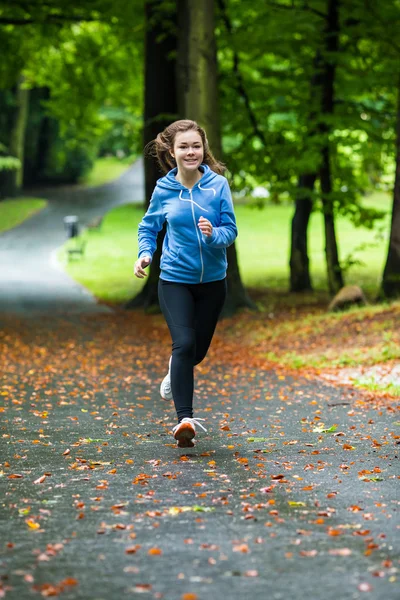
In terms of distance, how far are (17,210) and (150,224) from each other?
4517 centimetres

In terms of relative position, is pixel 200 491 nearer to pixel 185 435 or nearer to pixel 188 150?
pixel 185 435

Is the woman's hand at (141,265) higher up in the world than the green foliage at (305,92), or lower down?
lower down

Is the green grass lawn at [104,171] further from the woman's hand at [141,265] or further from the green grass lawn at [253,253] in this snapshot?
the woman's hand at [141,265]

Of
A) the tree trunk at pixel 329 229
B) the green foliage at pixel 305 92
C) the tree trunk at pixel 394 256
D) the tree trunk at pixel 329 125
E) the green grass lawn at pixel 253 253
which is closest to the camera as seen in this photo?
the tree trunk at pixel 394 256

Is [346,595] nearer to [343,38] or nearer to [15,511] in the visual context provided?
[15,511]

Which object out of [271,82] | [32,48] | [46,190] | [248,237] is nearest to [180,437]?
[271,82]

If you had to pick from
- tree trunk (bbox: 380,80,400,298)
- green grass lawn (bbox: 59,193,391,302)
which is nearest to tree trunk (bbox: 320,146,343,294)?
green grass lawn (bbox: 59,193,391,302)

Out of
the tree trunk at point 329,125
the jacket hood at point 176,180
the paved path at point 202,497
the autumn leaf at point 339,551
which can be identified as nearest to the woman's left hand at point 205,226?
the jacket hood at point 176,180

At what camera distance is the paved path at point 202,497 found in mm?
3801

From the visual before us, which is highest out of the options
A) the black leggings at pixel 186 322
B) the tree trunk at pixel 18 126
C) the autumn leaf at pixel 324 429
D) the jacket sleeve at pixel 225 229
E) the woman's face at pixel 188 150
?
the tree trunk at pixel 18 126

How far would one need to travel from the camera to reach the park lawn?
47.2m

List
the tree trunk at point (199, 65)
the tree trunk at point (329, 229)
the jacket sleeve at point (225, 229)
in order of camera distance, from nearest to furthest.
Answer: the jacket sleeve at point (225, 229) → the tree trunk at point (199, 65) → the tree trunk at point (329, 229)

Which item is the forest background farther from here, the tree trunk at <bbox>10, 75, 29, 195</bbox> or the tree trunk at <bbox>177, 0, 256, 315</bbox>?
the tree trunk at <bbox>10, 75, 29, 195</bbox>

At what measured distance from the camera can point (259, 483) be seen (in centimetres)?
554
